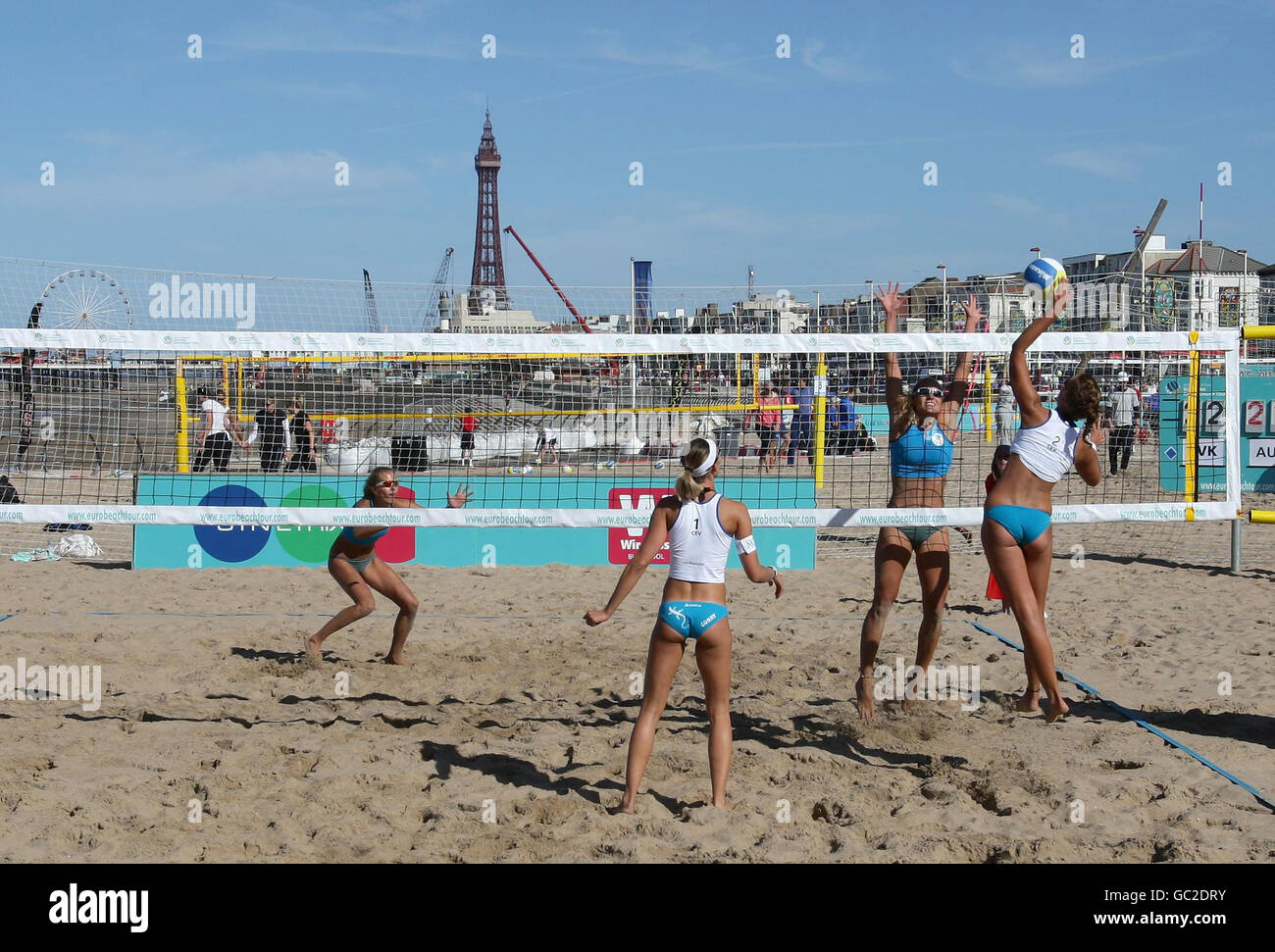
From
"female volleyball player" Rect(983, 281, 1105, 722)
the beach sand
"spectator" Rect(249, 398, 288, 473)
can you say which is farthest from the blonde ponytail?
"spectator" Rect(249, 398, 288, 473)

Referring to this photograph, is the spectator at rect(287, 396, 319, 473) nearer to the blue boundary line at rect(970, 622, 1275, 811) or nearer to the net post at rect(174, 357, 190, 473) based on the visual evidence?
the net post at rect(174, 357, 190, 473)

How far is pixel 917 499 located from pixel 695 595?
2.02 m

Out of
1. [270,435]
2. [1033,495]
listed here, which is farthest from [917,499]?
[270,435]

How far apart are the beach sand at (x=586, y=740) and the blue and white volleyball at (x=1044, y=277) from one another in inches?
88.4

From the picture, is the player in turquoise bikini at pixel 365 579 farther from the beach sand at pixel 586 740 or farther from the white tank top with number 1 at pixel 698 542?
the white tank top with number 1 at pixel 698 542

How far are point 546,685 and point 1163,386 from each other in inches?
409

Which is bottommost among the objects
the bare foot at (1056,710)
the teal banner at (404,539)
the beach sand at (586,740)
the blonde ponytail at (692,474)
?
the beach sand at (586,740)

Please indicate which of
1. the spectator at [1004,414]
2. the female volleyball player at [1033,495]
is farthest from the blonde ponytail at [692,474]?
the spectator at [1004,414]

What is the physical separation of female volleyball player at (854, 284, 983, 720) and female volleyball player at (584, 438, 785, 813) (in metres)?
1.44

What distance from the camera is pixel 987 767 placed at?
5121 millimetres

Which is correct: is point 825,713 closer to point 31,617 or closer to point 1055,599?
point 1055,599

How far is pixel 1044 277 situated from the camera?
17.0ft

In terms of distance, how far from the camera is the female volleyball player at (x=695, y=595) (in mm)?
4320
